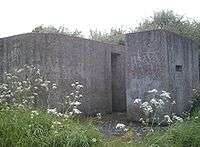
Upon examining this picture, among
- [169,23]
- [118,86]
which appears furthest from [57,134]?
[169,23]

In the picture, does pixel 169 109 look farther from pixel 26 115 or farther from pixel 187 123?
pixel 26 115

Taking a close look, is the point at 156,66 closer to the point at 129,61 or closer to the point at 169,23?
the point at 129,61

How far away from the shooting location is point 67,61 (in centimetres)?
1173

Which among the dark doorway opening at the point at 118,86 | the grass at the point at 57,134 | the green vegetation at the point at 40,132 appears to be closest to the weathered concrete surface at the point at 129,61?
the dark doorway opening at the point at 118,86

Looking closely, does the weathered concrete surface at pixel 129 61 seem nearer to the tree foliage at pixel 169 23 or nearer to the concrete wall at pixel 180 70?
the concrete wall at pixel 180 70

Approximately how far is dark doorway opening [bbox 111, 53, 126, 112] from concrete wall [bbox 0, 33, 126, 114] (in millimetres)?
398

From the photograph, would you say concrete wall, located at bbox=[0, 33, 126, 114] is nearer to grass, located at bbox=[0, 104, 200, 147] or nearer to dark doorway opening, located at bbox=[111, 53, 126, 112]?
dark doorway opening, located at bbox=[111, 53, 126, 112]

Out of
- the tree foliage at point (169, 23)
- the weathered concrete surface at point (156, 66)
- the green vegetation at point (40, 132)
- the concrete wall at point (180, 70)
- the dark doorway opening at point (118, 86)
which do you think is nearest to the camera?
the green vegetation at point (40, 132)

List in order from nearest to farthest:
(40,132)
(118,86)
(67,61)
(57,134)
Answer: (57,134), (40,132), (67,61), (118,86)

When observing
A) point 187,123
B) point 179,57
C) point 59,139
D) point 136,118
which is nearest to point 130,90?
point 136,118

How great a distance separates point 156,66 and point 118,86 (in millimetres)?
3772

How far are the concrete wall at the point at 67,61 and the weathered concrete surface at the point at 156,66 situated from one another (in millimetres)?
1732

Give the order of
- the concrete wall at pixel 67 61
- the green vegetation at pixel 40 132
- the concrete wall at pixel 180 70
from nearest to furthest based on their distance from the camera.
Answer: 1. the green vegetation at pixel 40 132
2. the concrete wall at pixel 180 70
3. the concrete wall at pixel 67 61

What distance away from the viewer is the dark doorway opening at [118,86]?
1431cm
